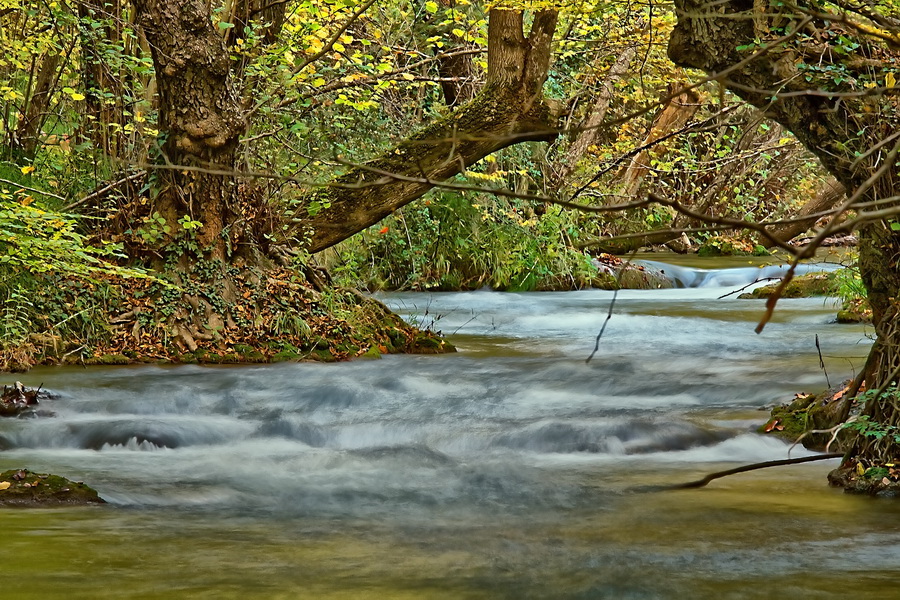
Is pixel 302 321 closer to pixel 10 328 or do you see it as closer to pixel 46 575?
pixel 10 328

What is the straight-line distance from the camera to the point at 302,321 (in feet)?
32.8

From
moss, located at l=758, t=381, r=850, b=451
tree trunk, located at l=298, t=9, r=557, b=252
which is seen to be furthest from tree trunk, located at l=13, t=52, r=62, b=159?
moss, located at l=758, t=381, r=850, b=451

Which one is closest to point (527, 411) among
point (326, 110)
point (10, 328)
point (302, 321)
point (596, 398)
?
point (596, 398)

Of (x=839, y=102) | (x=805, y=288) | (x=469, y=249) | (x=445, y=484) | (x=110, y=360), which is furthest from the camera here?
(x=469, y=249)

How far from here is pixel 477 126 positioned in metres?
10.2

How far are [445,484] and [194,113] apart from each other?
5.04m

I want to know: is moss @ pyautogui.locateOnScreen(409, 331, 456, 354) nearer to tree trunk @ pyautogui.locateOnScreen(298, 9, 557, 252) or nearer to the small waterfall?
tree trunk @ pyautogui.locateOnScreen(298, 9, 557, 252)

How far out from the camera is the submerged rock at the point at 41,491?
5.10m

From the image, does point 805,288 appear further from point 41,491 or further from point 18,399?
point 41,491

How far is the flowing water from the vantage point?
4.18 metres

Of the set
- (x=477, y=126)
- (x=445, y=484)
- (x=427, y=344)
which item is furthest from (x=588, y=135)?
(x=445, y=484)

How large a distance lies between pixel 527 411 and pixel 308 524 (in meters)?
3.30

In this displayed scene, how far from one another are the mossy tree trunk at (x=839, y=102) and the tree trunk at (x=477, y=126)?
16.4ft

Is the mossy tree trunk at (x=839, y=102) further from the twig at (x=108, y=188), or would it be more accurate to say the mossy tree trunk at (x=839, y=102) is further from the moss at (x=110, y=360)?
the twig at (x=108, y=188)
